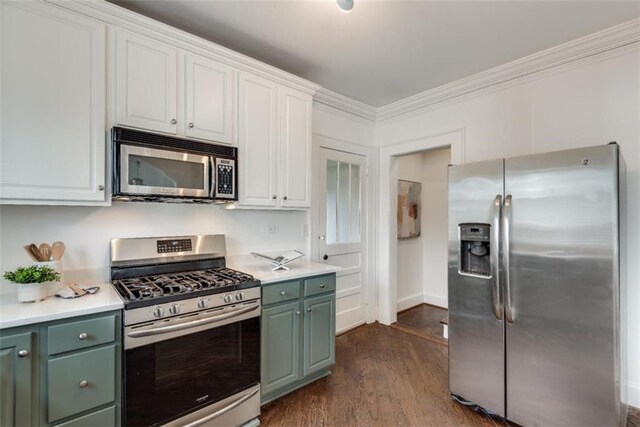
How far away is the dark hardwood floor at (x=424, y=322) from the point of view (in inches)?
137

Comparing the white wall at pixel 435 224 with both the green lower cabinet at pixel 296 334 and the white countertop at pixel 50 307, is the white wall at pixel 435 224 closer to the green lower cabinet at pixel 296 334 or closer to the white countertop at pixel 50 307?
the green lower cabinet at pixel 296 334

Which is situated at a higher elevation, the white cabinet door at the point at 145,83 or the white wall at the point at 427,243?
the white cabinet door at the point at 145,83

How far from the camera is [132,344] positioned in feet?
5.12

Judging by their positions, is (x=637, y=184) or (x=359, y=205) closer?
(x=637, y=184)

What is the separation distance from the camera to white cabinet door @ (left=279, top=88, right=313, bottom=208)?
8.49 feet

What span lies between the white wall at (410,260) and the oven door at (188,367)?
2849 millimetres

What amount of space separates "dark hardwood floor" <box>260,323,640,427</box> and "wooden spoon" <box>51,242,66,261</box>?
1642 mm

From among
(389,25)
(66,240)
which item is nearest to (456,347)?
(389,25)

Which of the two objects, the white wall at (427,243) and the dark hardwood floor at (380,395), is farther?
the white wall at (427,243)

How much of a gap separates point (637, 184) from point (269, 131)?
2.73 m

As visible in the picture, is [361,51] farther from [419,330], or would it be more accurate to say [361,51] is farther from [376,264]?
[419,330]

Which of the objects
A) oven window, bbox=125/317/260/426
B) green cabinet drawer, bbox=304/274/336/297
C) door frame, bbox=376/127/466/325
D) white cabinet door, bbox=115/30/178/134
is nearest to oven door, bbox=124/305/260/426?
oven window, bbox=125/317/260/426

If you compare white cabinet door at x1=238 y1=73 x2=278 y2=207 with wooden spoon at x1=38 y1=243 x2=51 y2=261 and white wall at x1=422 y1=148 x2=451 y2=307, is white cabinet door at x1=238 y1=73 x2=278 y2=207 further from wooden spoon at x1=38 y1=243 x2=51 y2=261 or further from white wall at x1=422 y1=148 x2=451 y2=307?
white wall at x1=422 y1=148 x2=451 y2=307

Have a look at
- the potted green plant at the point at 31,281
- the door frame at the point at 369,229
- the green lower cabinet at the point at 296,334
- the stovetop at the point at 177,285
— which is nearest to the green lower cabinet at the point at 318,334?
the green lower cabinet at the point at 296,334
